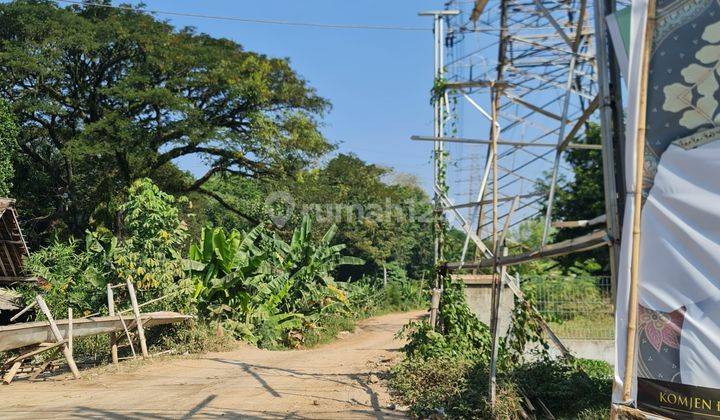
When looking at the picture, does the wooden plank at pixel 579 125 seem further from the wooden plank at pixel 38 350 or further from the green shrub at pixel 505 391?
the wooden plank at pixel 38 350

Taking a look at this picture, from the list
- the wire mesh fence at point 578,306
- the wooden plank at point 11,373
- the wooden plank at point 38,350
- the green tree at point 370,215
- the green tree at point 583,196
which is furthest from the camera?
the green tree at point 370,215

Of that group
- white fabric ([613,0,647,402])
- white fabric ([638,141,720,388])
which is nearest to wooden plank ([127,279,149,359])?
white fabric ([613,0,647,402])

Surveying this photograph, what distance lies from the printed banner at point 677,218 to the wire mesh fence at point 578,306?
8.31 meters

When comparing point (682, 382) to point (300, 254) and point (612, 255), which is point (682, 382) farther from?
point (300, 254)

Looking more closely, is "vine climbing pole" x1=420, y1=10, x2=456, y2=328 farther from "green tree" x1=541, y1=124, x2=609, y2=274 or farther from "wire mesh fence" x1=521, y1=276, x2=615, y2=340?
"green tree" x1=541, y1=124, x2=609, y2=274

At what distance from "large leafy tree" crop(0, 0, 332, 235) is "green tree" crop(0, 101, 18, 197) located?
0.35 meters

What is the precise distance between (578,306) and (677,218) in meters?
9.28

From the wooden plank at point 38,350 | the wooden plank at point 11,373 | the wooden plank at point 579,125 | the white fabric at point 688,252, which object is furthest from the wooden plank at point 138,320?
the white fabric at point 688,252

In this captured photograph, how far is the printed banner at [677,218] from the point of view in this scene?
3145mm

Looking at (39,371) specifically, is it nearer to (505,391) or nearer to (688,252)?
(505,391)

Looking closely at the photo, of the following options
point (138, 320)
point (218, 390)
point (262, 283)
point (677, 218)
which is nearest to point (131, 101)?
point (262, 283)

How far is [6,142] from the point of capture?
61.0 ft

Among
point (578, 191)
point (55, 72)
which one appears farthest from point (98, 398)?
point (578, 191)

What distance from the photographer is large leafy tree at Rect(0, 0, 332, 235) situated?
18438mm
